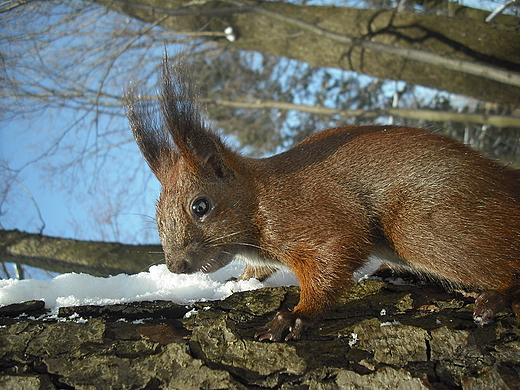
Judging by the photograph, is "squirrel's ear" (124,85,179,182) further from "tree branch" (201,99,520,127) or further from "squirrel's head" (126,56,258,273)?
"tree branch" (201,99,520,127)

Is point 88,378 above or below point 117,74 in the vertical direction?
below

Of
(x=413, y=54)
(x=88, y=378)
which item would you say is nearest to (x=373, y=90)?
(x=413, y=54)

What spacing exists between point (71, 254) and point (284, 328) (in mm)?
2923

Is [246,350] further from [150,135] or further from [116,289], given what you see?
[150,135]

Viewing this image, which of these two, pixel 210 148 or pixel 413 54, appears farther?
pixel 413 54

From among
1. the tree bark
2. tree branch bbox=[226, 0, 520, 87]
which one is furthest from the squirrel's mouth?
tree branch bbox=[226, 0, 520, 87]

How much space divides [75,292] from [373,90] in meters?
5.64

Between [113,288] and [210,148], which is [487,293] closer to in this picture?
[210,148]

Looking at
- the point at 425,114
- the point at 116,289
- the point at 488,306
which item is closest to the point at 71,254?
the point at 116,289

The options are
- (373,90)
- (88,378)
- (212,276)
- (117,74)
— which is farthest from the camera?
(373,90)

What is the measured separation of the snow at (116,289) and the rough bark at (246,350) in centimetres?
14

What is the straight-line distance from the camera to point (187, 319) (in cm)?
158

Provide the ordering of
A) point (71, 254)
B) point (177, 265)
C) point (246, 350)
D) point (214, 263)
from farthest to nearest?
point (71, 254)
point (214, 263)
point (177, 265)
point (246, 350)

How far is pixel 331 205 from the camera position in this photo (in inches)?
76.7
